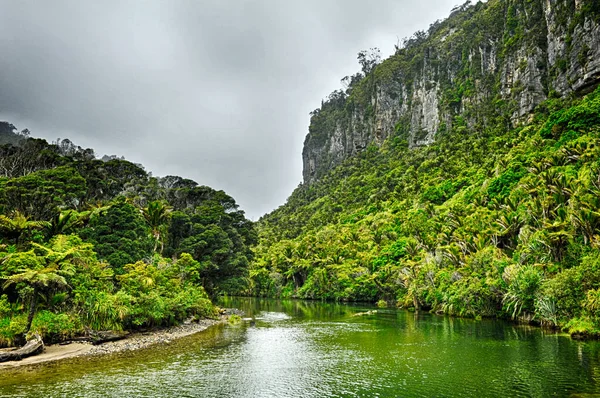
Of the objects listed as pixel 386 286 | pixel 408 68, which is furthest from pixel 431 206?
pixel 408 68

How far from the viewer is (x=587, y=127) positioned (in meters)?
61.5

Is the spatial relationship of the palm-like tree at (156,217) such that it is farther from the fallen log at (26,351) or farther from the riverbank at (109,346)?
the fallen log at (26,351)

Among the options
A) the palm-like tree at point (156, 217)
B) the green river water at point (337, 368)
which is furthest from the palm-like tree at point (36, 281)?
the palm-like tree at point (156, 217)

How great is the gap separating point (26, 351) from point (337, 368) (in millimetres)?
16578

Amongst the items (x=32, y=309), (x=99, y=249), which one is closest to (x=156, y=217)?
(x=99, y=249)

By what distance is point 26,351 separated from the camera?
21.2 metres

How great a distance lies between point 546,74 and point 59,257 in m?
107

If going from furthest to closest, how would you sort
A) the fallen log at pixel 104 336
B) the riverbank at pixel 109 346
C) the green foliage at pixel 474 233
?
the green foliage at pixel 474 233 → the fallen log at pixel 104 336 → the riverbank at pixel 109 346

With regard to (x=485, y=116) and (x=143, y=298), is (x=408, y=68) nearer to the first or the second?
(x=485, y=116)

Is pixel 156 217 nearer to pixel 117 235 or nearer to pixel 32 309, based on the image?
pixel 117 235

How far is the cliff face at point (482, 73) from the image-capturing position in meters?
82.3

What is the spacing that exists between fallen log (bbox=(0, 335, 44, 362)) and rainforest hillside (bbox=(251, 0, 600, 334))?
34108mm

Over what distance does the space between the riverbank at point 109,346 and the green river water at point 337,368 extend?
115 cm

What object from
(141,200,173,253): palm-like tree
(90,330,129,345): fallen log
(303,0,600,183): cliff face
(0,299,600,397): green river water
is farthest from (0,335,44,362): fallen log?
(303,0,600,183): cliff face
